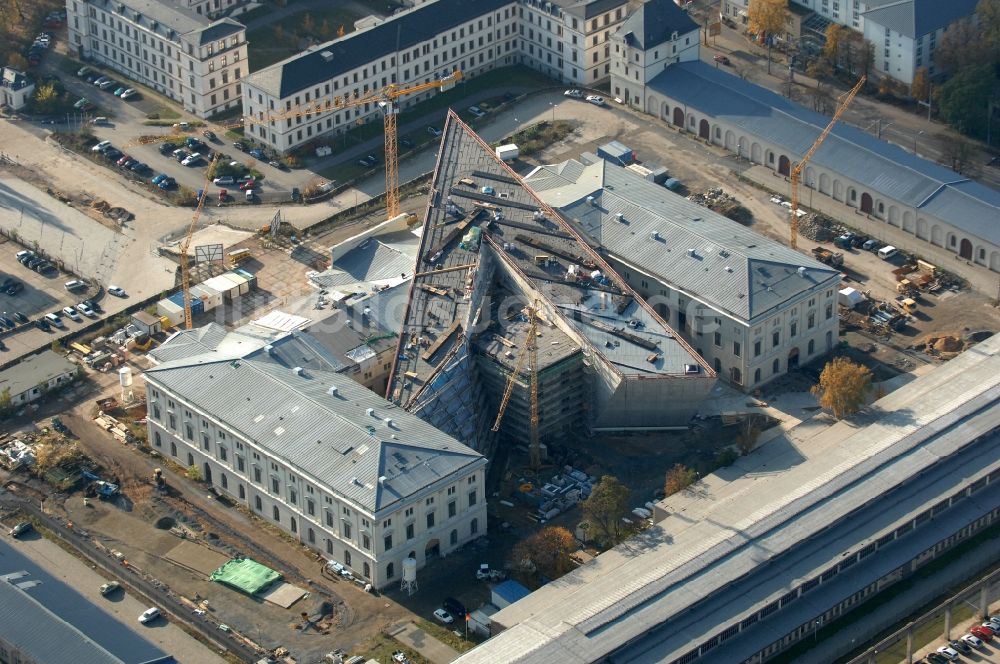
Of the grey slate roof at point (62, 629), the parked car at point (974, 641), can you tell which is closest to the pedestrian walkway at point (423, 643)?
the grey slate roof at point (62, 629)

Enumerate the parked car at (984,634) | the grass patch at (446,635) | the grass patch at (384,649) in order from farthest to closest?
the grass patch at (446,635)
the grass patch at (384,649)
the parked car at (984,634)

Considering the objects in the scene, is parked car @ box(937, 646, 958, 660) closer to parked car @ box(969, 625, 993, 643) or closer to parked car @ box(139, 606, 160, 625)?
parked car @ box(969, 625, 993, 643)

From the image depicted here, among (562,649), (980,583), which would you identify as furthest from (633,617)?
(980,583)

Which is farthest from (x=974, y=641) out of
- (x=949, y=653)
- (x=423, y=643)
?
(x=423, y=643)

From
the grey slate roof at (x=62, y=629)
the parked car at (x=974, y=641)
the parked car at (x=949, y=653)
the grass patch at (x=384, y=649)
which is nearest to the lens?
the grey slate roof at (x=62, y=629)

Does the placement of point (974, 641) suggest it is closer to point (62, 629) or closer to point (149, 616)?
point (149, 616)

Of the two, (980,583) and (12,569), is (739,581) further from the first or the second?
(12,569)

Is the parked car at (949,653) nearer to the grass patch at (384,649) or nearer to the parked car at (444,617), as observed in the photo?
the parked car at (444,617)

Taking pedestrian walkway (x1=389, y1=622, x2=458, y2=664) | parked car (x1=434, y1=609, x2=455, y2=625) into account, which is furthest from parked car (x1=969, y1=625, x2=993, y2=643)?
parked car (x1=434, y1=609, x2=455, y2=625)
